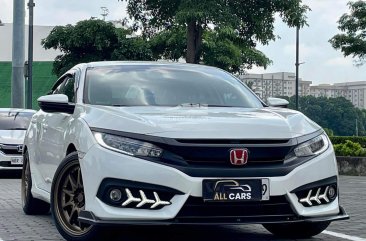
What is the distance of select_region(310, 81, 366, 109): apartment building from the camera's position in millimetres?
114500

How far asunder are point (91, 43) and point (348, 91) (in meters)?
90.1

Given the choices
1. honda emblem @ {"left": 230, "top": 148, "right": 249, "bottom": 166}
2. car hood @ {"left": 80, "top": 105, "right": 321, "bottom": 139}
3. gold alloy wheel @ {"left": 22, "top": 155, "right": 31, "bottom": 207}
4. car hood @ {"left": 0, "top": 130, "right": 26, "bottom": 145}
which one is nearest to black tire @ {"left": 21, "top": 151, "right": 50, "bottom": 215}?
gold alloy wheel @ {"left": 22, "top": 155, "right": 31, "bottom": 207}

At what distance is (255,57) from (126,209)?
154 ft

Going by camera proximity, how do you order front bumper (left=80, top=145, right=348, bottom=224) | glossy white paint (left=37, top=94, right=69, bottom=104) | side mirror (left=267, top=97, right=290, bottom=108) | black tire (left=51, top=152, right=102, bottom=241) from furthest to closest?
side mirror (left=267, top=97, right=290, bottom=108) → glossy white paint (left=37, top=94, right=69, bottom=104) → black tire (left=51, top=152, right=102, bottom=241) → front bumper (left=80, top=145, right=348, bottom=224)

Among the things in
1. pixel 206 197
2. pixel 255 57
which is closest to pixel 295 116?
pixel 206 197

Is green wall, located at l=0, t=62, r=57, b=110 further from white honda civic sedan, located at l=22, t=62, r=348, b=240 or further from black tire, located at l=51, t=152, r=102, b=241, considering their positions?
white honda civic sedan, located at l=22, t=62, r=348, b=240

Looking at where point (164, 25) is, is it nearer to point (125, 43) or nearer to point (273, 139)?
point (125, 43)

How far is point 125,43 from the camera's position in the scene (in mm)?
39500

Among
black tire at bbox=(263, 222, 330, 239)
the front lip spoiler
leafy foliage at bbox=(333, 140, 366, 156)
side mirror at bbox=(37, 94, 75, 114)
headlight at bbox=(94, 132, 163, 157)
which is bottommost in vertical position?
leafy foliage at bbox=(333, 140, 366, 156)

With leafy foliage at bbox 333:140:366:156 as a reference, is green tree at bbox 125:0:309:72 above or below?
above

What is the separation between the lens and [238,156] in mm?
5621

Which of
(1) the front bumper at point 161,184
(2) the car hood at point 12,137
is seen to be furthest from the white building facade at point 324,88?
(1) the front bumper at point 161,184

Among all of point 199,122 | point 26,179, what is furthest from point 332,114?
point 199,122

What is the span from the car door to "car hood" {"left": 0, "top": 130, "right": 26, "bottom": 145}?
28.7ft
